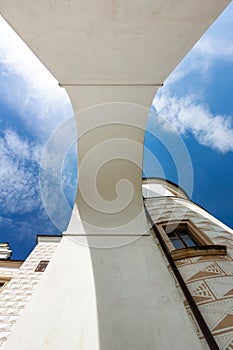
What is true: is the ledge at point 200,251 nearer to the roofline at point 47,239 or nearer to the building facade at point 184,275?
the building facade at point 184,275

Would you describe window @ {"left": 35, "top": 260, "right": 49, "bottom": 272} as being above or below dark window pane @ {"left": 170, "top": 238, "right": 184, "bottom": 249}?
above

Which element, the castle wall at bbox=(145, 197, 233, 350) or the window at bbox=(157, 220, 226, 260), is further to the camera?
the window at bbox=(157, 220, 226, 260)

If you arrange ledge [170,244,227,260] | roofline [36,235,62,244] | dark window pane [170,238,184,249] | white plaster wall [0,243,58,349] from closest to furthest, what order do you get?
ledge [170,244,227,260] → white plaster wall [0,243,58,349] → dark window pane [170,238,184,249] → roofline [36,235,62,244]

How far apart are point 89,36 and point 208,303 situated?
12.3 ft

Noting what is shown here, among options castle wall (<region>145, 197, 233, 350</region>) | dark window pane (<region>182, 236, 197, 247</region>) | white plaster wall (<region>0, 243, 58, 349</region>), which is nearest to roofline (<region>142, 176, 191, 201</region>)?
castle wall (<region>145, 197, 233, 350</region>)

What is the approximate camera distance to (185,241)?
4410 millimetres

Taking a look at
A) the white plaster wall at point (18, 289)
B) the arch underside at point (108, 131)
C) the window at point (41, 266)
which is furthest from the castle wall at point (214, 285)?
the window at point (41, 266)

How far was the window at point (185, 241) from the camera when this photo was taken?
361cm

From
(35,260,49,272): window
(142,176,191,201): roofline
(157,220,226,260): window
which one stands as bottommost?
(157,220,226,260): window

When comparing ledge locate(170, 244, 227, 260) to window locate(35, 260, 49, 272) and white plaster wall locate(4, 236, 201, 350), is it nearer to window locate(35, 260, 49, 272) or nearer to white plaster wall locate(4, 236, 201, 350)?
white plaster wall locate(4, 236, 201, 350)

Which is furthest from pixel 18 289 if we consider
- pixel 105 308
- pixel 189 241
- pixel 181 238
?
pixel 189 241

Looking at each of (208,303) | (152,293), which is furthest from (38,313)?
(208,303)

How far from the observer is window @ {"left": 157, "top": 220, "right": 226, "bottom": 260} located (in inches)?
142

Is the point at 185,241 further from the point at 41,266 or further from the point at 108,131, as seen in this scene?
the point at 41,266
